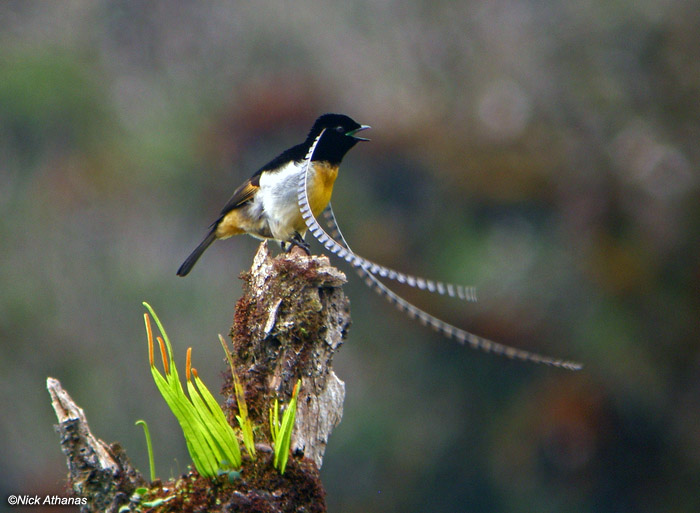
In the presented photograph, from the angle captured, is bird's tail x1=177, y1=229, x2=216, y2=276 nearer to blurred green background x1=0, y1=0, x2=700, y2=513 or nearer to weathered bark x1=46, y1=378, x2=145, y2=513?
weathered bark x1=46, y1=378, x2=145, y2=513

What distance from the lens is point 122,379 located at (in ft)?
42.5

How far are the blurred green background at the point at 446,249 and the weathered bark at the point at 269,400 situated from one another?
7679 mm

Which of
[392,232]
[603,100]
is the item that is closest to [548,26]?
[603,100]

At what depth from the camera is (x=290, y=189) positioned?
5.90 metres

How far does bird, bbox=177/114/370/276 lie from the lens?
5938mm

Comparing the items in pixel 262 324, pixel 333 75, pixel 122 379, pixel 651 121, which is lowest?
pixel 262 324

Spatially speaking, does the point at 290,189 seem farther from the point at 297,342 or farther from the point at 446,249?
the point at 446,249

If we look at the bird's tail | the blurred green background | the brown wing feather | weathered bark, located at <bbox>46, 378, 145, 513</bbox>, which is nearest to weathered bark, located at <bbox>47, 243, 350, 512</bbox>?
weathered bark, located at <bbox>46, 378, 145, 513</bbox>

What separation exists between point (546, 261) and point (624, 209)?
1.30 metres

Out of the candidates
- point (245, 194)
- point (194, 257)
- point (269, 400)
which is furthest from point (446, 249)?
point (269, 400)

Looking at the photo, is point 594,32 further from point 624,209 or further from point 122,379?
point 122,379

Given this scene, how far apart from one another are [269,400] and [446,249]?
8953mm

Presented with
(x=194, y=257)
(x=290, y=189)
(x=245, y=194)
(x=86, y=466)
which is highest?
(x=245, y=194)

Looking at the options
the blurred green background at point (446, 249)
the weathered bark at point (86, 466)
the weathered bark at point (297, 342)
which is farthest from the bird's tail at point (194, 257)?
the blurred green background at point (446, 249)
